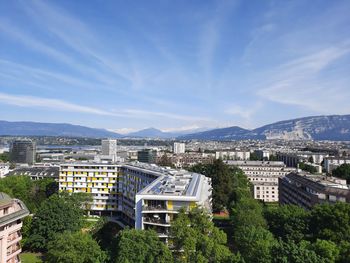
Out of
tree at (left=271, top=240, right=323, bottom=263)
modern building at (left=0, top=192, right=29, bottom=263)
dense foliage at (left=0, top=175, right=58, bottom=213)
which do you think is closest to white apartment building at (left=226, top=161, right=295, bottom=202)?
dense foliage at (left=0, top=175, right=58, bottom=213)

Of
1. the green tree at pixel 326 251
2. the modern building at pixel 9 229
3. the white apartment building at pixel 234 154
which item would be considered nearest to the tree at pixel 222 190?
A: the green tree at pixel 326 251

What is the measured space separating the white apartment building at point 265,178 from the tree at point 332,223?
3796 cm

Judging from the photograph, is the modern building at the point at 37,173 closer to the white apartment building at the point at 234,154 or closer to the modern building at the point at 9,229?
the modern building at the point at 9,229

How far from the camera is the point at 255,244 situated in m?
20.9

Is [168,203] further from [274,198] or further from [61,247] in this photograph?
[274,198]

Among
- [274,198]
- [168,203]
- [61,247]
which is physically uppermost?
[168,203]

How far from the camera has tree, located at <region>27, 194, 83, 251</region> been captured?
31.0 m

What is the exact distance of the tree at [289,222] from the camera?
2673cm

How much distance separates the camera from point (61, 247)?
21.9 metres

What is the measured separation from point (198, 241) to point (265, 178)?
198 feet

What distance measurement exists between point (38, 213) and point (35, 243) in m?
2.98

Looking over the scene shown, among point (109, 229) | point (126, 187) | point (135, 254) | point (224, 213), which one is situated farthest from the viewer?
point (224, 213)

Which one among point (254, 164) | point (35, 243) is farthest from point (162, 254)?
point (254, 164)

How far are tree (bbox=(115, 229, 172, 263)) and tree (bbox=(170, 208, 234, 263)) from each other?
1.01m
